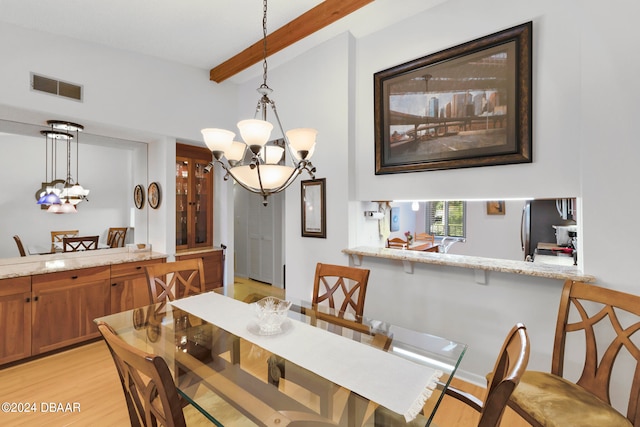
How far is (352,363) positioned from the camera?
129 centimetres

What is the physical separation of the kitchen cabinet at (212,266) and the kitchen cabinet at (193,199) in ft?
0.82

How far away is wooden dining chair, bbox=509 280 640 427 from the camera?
4.25 ft

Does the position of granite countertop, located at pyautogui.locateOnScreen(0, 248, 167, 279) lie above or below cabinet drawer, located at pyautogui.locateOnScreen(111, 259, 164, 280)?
above

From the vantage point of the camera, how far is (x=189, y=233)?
4.25 meters

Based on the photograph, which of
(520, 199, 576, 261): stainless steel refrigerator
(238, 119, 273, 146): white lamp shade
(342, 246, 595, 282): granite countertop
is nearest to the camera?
(238, 119, 273, 146): white lamp shade

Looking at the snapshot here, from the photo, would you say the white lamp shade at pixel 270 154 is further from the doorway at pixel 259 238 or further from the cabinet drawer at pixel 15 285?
the doorway at pixel 259 238

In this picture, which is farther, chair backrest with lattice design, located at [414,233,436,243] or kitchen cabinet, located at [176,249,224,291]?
chair backrest with lattice design, located at [414,233,436,243]

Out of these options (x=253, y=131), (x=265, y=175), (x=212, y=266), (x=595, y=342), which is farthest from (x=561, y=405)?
(x=212, y=266)

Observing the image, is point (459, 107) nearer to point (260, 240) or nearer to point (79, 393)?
point (79, 393)

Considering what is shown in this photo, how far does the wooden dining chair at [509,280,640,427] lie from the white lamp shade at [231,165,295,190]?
1631 mm

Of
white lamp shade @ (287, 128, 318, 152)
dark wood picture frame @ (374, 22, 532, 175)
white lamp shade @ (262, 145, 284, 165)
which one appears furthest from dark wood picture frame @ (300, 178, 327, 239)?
white lamp shade @ (287, 128, 318, 152)

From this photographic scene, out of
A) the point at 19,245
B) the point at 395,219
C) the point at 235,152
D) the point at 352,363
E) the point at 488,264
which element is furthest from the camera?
the point at 395,219

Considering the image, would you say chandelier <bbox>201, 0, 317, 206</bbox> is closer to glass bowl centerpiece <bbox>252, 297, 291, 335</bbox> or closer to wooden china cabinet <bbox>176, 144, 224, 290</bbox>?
glass bowl centerpiece <bbox>252, 297, 291, 335</bbox>

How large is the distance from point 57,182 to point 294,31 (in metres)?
2.97
